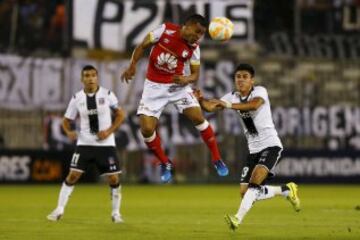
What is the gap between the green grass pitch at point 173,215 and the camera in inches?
521

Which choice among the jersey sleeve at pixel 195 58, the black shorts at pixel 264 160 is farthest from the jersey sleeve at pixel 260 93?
the jersey sleeve at pixel 195 58

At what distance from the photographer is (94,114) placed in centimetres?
1596

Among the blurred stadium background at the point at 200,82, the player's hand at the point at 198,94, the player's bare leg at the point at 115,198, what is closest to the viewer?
the player's hand at the point at 198,94

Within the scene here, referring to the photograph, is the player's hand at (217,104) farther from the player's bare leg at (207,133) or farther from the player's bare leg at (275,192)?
the player's bare leg at (207,133)

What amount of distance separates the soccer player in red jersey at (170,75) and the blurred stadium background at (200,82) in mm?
12492

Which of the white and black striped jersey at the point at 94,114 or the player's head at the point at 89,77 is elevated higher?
the player's head at the point at 89,77

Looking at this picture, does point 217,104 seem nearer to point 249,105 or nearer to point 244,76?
point 249,105

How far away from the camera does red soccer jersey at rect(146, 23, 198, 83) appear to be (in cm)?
1431

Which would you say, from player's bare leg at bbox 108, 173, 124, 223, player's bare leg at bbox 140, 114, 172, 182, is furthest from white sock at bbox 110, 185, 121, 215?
player's bare leg at bbox 140, 114, 172, 182

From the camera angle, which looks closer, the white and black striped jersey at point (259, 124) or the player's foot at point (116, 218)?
the white and black striped jersey at point (259, 124)

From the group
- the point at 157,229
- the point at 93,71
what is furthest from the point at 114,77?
the point at 157,229

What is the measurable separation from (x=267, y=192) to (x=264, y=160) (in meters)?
0.45

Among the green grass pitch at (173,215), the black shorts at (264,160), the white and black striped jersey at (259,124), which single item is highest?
the white and black striped jersey at (259,124)

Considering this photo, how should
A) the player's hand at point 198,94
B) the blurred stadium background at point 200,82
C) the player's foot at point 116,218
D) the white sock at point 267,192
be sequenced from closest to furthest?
the white sock at point 267,192, the player's hand at point 198,94, the player's foot at point 116,218, the blurred stadium background at point 200,82
